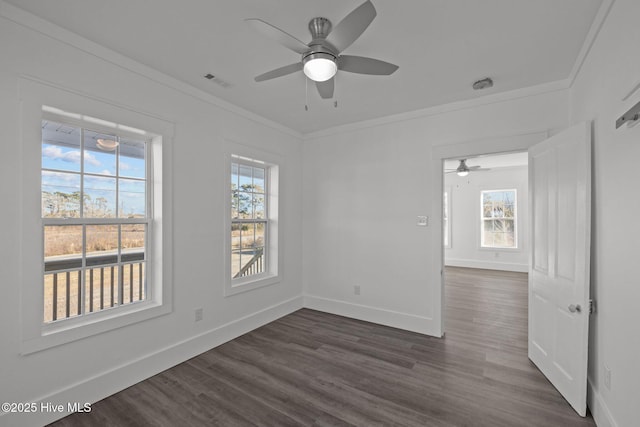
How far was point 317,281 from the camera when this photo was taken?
464 centimetres

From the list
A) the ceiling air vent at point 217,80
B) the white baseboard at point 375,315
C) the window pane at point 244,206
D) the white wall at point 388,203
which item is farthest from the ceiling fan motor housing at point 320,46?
the white baseboard at point 375,315

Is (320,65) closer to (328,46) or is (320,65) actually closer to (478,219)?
(328,46)

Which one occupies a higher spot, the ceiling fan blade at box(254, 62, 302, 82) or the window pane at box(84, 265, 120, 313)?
the ceiling fan blade at box(254, 62, 302, 82)

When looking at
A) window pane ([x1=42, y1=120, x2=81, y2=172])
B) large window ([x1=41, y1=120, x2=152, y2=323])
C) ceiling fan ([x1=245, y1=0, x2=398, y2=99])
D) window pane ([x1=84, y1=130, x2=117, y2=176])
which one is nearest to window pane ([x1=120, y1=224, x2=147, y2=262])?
large window ([x1=41, y1=120, x2=152, y2=323])

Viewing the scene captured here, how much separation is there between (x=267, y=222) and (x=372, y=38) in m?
2.80

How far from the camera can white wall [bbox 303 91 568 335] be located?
131 inches

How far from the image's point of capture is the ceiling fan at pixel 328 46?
5.35 ft

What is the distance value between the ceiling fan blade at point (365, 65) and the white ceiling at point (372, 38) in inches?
10.7

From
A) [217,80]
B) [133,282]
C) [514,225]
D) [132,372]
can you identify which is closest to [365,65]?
[217,80]

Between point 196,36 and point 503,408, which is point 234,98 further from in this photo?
point 503,408

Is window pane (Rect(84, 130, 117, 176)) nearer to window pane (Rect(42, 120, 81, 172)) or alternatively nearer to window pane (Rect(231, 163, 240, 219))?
window pane (Rect(42, 120, 81, 172))

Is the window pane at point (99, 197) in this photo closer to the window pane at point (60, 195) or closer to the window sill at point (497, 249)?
the window pane at point (60, 195)

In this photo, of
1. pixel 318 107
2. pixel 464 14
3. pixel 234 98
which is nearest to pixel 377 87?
pixel 318 107

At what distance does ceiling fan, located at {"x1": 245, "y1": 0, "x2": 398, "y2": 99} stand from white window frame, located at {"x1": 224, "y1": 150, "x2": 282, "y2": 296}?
1558 millimetres
